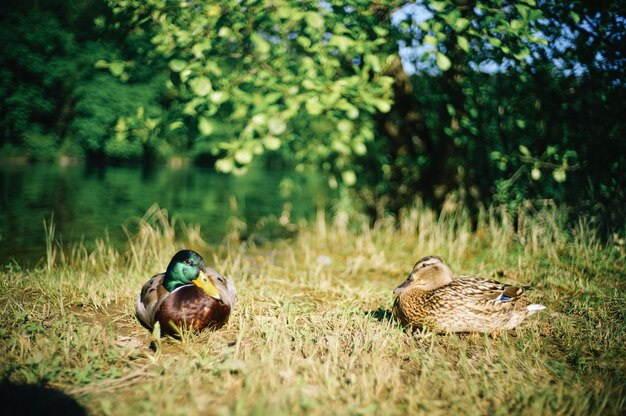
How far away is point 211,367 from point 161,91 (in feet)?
87.4

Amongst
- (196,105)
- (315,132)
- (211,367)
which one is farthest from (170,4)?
(315,132)

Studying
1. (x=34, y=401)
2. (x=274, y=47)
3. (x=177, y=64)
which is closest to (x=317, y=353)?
(x=34, y=401)

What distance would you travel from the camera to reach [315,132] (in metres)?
8.83

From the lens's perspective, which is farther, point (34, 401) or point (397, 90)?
point (397, 90)

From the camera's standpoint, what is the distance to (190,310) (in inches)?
117

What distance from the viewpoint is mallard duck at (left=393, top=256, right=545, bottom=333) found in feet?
10.0

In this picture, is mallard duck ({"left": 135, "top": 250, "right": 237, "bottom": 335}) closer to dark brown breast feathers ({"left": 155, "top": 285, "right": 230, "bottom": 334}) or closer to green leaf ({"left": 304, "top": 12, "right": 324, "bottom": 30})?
dark brown breast feathers ({"left": 155, "top": 285, "right": 230, "bottom": 334})

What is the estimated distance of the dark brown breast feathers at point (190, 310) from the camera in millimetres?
2941

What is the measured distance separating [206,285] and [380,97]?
165 inches

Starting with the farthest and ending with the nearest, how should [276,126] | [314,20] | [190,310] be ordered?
[276,126], [314,20], [190,310]

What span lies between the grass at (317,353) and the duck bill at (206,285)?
0.29 metres

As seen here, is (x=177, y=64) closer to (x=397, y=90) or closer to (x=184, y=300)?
(x=184, y=300)

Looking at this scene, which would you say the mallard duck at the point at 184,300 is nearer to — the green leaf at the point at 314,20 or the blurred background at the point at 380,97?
the blurred background at the point at 380,97

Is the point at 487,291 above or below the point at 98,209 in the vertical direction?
above
